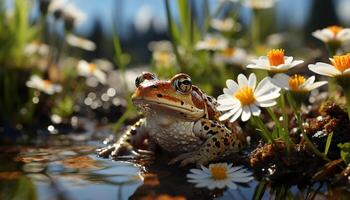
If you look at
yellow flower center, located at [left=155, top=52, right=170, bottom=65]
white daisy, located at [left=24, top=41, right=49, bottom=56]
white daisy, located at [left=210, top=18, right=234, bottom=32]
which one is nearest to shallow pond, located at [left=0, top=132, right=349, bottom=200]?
white daisy, located at [left=24, top=41, right=49, bottom=56]

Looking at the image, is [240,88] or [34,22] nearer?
[240,88]

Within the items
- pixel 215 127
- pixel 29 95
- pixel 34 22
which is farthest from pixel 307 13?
pixel 215 127

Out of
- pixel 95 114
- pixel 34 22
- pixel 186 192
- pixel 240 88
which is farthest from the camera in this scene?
pixel 34 22

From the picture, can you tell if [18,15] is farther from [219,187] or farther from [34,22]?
[219,187]

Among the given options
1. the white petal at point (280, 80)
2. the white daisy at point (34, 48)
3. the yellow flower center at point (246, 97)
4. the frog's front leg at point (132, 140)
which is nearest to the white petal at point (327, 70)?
the white petal at point (280, 80)

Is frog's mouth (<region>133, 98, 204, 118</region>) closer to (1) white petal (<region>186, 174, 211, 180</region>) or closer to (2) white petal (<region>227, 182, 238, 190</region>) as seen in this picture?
(1) white petal (<region>186, 174, 211, 180</region>)

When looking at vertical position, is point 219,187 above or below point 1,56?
below

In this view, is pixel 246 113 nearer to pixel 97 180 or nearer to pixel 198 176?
pixel 198 176
